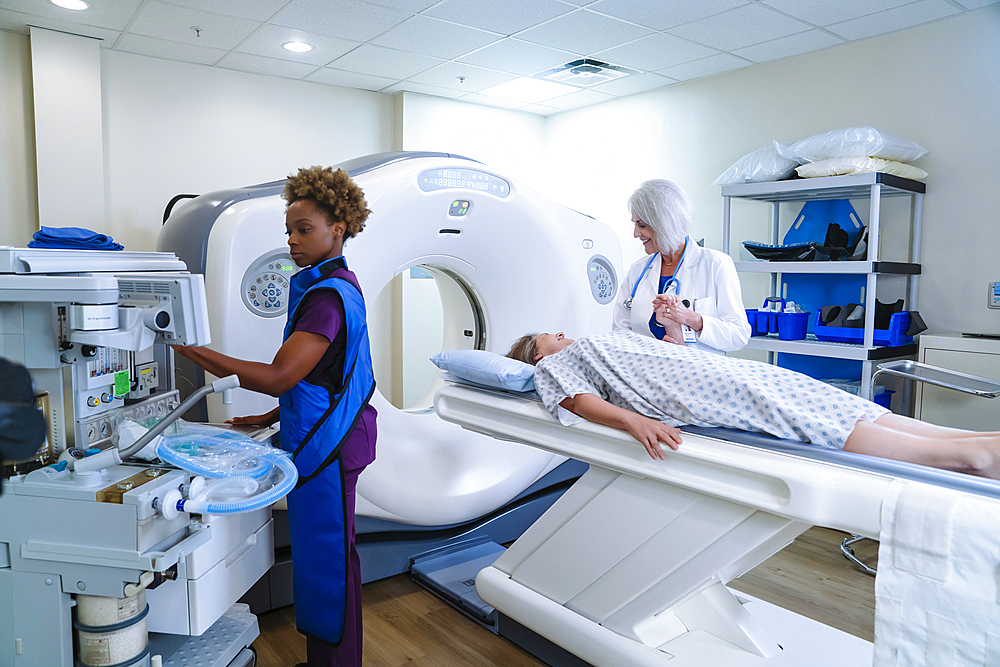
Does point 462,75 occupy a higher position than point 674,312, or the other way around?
point 462,75

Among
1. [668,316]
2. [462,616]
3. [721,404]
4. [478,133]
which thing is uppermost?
[478,133]

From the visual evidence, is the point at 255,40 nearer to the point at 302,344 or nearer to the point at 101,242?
the point at 101,242

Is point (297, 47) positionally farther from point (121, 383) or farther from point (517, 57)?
point (121, 383)

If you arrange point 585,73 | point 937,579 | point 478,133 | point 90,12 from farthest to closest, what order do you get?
point 478,133 → point 585,73 → point 90,12 → point 937,579

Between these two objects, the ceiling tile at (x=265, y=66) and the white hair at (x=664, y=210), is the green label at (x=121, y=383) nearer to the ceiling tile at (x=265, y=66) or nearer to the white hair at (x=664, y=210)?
the white hair at (x=664, y=210)

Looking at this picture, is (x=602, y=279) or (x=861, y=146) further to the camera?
(x=861, y=146)

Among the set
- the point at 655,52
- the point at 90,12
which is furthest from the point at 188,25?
the point at 655,52

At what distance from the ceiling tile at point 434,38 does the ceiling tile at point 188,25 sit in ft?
1.98

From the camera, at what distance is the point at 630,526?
152 cm

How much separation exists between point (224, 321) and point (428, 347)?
2.50m

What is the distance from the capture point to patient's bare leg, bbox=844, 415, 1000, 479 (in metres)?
1.22

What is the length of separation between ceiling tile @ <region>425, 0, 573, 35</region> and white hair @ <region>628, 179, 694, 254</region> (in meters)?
1.22

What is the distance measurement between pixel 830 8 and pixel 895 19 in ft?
1.13

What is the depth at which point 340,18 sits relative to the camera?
9.55 ft
